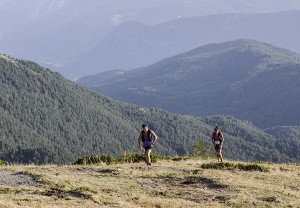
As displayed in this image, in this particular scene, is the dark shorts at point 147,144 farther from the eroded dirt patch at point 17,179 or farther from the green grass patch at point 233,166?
the eroded dirt patch at point 17,179

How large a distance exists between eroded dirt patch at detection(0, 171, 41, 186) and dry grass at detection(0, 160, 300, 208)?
1.13ft

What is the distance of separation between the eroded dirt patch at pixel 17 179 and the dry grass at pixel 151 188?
1.13ft

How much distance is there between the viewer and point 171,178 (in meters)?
28.0

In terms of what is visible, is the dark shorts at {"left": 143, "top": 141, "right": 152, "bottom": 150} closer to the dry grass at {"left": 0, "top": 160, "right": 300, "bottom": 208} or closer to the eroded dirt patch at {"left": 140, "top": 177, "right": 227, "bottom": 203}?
the dry grass at {"left": 0, "top": 160, "right": 300, "bottom": 208}

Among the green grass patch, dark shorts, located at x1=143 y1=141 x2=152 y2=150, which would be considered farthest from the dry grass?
dark shorts, located at x1=143 y1=141 x2=152 y2=150

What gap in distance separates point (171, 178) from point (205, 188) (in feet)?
8.98

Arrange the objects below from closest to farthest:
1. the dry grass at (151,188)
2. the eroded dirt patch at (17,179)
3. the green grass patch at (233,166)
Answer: the dry grass at (151,188)
the eroded dirt patch at (17,179)
the green grass patch at (233,166)

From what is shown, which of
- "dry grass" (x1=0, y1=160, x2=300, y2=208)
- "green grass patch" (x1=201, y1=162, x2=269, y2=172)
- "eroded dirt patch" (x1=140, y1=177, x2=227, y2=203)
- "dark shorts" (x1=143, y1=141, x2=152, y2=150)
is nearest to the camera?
"dry grass" (x1=0, y1=160, x2=300, y2=208)

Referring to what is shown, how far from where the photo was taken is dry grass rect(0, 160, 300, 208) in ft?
69.6

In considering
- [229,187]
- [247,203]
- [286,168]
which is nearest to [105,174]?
[229,187]

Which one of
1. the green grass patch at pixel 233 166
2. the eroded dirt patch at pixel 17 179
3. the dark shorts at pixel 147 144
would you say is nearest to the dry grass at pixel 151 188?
the eroded dirt patch at pixel 17 179

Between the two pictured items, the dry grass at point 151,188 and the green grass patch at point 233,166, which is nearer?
the dry grass at point 151,188

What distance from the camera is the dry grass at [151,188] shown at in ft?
69.6

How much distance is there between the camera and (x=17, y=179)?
25000 mm
